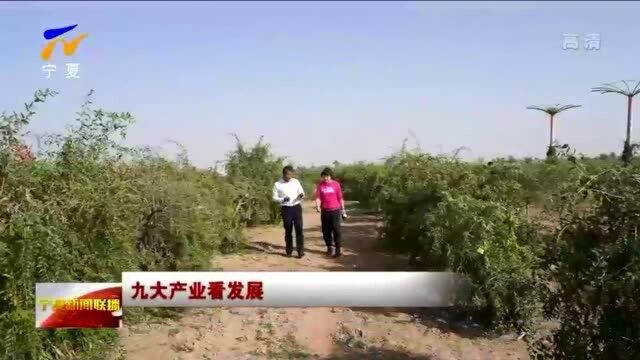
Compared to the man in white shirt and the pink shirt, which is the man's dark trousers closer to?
the man in white shirt

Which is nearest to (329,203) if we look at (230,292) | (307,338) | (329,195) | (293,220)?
(329,195)

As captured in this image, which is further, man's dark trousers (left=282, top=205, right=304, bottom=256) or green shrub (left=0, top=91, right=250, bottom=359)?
man's dark trousers (left=282, top=205, right=304, bottom=256)

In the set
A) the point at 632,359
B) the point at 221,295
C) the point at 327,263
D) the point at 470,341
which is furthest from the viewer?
the point at 327,263

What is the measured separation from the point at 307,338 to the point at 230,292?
58.0 inches

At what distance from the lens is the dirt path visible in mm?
5242

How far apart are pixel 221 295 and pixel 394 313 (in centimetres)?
251

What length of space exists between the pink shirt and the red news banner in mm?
4226

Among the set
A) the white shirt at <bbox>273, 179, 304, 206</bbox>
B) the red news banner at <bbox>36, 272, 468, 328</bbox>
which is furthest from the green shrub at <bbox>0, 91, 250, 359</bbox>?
the white shirt at <bbox>273, 179, 304, 206</bbox>

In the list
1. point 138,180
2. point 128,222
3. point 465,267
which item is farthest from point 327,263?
point 128,222

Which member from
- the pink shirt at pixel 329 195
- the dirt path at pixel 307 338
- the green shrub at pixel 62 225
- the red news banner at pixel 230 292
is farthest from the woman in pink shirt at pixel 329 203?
the red news banner at pixel 230 292

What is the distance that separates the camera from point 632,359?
3.18 metres

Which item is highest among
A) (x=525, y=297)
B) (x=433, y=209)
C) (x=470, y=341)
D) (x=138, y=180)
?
(x=138, y=180)

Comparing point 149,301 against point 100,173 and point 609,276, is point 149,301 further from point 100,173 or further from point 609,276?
point 609,276

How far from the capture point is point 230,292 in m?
4.48
